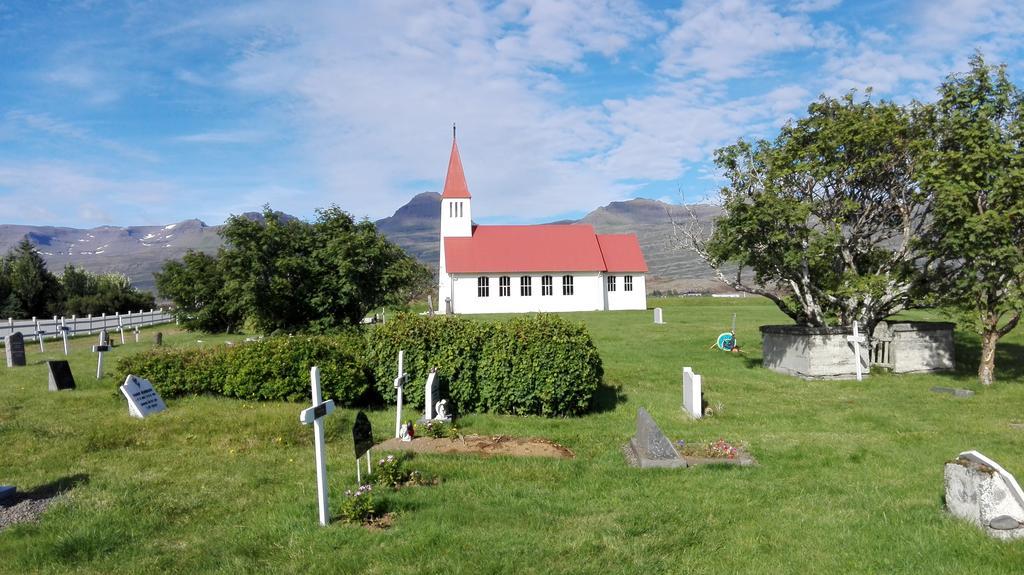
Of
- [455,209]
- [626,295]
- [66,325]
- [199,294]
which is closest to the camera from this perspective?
[66,325]

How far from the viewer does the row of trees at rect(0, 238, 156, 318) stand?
52812 mm

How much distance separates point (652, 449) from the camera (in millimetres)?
9531

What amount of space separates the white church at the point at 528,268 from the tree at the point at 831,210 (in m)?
31.3

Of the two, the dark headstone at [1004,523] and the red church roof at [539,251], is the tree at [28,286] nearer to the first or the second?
the red church roof at [539,251]

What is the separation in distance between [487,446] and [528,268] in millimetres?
40198

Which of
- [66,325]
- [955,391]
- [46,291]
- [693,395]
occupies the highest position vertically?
[46,291]

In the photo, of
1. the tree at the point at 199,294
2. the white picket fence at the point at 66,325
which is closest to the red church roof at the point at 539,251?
the tree at the point at 199,294

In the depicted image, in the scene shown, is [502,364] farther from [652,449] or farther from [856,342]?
[856,342]

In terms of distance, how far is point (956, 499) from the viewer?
680cm

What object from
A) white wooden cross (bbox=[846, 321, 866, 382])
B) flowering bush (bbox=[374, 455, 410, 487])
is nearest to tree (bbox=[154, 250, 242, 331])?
flowering bush (bbox=[374, 455, 410, 487])

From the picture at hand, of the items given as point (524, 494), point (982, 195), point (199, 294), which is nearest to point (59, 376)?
point (524, 494)

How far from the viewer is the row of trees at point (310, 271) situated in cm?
2412

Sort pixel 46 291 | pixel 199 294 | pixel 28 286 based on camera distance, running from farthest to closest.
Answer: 1. pixel 46 291
2. pixel 28 286
3. pixel 199 294

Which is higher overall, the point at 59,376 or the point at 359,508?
the point at 59,376
